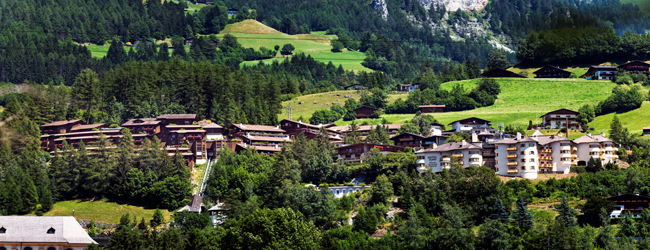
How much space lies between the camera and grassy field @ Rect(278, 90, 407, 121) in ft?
524

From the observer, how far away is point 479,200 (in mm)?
91250

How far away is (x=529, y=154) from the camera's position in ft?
336

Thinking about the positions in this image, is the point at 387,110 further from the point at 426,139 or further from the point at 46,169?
the point at 46,169

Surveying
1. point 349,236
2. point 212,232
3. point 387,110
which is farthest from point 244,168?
point 387,110

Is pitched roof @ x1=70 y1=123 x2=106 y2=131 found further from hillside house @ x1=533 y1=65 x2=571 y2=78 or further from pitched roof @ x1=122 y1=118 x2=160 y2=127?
hillside house @ x1=533 y1=65 x2=571 y2=78

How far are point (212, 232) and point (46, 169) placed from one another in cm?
3434

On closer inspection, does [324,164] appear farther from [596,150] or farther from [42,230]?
[42,230]

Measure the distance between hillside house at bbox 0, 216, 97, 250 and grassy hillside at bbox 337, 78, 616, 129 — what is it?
73.9 metres

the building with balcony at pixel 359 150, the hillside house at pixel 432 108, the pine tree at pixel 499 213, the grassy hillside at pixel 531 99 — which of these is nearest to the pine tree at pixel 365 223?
the pine tree at pixel 499 213

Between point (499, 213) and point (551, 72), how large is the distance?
98.6m

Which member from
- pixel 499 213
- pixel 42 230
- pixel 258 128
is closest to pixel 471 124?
pixel 258 128

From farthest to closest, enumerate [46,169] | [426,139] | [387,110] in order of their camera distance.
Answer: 1. [387,110]
2. [426,139]
3. [46,169]

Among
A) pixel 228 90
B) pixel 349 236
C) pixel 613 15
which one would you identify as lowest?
pixel 349 236

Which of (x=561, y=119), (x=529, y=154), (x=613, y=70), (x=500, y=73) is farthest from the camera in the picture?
(x=500, y=73)
